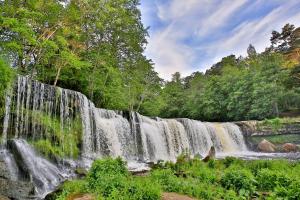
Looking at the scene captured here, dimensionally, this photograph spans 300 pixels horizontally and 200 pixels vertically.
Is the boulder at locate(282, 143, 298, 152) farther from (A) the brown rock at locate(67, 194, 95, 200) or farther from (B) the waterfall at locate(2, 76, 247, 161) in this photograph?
(A) the brown rock at locate(67, 194, 95, 200)

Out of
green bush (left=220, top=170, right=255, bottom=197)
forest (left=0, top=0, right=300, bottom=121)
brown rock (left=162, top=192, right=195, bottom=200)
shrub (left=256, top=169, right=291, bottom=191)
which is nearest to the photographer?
brown rock (left=162, top=192, right=195, bottom=200)

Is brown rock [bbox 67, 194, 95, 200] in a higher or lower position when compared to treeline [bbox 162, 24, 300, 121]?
lower

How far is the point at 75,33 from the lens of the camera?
64.5 ft

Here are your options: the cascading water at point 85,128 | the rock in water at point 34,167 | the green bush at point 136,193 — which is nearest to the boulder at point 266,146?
the cascading water at point 85,128

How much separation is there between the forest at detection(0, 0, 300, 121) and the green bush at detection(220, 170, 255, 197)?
9307mm

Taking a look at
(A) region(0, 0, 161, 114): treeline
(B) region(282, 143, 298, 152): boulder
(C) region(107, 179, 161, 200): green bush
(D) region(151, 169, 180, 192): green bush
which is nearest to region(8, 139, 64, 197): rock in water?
(D) region(151, 169, 180, 192): green bush

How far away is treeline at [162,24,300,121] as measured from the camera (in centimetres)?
3534

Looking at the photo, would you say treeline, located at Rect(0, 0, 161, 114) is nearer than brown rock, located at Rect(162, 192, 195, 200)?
No

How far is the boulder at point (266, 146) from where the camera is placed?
26797 millimetres

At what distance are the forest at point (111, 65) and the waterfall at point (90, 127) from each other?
5.21ft

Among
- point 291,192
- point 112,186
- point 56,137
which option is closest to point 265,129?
point 56,137

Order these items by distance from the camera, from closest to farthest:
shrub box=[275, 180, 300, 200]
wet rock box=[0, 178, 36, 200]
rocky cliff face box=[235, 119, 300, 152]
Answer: shrub box=[275, 180, 300, 200] → wet rock box=[0, 178, 36, 200] → rocky cliff face box=[235, 119, 300, 152]

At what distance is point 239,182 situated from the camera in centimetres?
773

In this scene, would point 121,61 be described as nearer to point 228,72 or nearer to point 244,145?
point 244,145
